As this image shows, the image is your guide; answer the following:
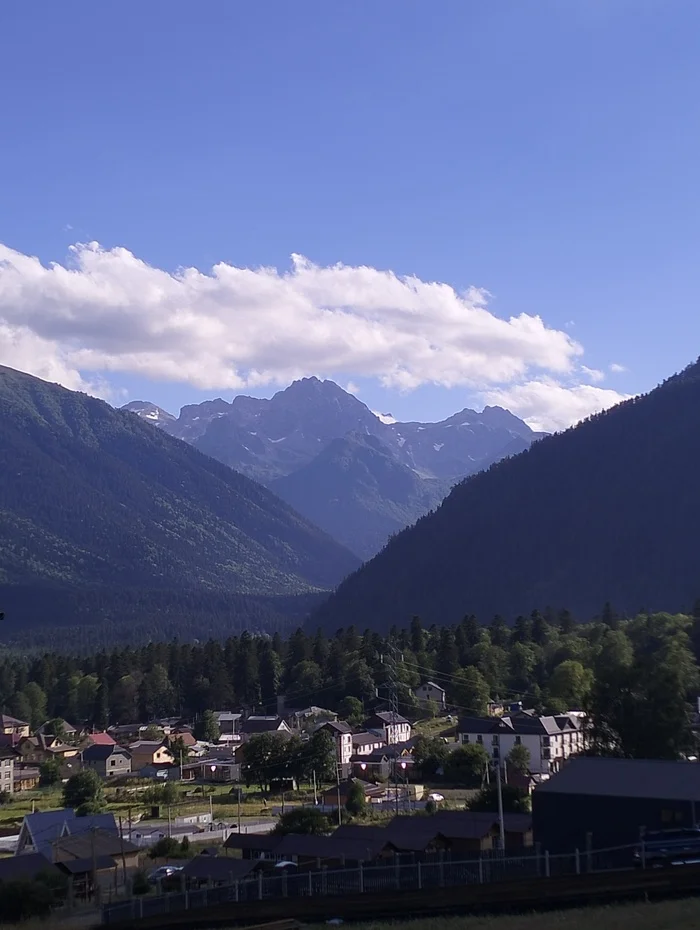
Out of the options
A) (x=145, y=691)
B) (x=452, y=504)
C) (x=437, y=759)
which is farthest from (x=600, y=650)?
(x=452, y=504)

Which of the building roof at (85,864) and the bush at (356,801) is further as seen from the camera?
the bush at (356,801)

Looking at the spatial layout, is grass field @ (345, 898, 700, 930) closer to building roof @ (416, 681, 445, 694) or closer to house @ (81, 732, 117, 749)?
house @ (81, 732, 117, 749)

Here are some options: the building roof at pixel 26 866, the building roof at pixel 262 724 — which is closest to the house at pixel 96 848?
the building roof at pixel 26 866

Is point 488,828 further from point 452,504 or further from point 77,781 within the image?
point 452,504

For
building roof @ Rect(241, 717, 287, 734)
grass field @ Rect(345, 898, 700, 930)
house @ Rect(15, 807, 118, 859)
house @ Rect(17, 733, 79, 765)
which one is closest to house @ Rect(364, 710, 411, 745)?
building roof @ Rect(241, 717, 287, 734)

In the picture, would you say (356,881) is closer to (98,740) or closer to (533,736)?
(533,736)

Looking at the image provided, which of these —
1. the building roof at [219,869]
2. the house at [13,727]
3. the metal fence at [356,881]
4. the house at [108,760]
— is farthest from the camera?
the house at [13,727]

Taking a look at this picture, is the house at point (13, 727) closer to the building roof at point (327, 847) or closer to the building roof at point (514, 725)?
the building roof at point (514, 725)

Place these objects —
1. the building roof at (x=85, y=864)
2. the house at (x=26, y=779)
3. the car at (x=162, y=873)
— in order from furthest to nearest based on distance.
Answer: the house at (x=26, y=779), the building roof at (x=85, y=864), the car at (x=162, y=873)
